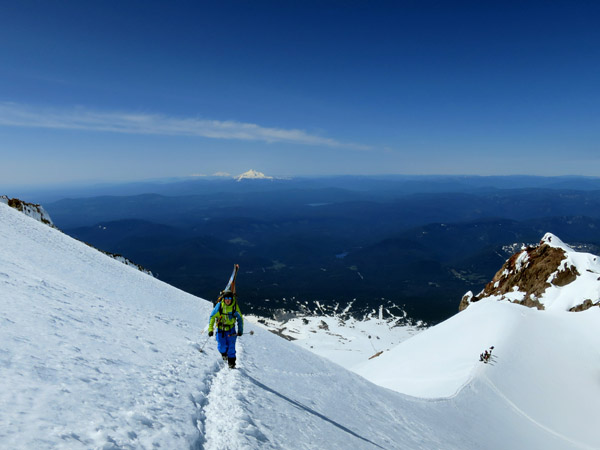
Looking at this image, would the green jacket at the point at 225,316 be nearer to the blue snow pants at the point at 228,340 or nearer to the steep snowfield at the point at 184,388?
the blue snow pants at the point at 228,340

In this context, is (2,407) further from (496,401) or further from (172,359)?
(496,401)

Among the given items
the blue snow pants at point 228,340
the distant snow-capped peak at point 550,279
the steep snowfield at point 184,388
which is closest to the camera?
the steep snowfield at point 184,388

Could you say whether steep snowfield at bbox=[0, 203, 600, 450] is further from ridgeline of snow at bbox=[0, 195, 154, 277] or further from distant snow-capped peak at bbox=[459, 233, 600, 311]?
distant snow-capped peak at bbox=[459, 233, 600, 311]

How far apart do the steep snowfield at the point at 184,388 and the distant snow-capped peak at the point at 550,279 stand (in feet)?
60.2

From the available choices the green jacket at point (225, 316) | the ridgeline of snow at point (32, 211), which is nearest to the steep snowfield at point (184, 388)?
the green jacket at point (225, 316)

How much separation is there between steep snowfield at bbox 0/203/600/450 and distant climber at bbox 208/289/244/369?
73cm

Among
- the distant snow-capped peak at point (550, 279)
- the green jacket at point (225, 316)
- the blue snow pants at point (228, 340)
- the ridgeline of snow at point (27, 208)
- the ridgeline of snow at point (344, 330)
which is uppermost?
the ridgeline of snow at point (27, 208)

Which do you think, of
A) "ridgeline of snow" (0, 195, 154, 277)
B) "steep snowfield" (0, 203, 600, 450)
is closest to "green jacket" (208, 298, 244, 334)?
"steep snowfield" (0, 203, 600, 450)

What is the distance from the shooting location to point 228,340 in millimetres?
11188

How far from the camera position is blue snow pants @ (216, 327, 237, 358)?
1112 cm

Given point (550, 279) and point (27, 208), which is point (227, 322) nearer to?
point (27, 208)

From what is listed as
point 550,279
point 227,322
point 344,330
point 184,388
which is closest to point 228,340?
point 227,322

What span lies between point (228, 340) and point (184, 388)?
111 inches

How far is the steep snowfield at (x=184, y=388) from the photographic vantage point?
Answer: 233 inches
